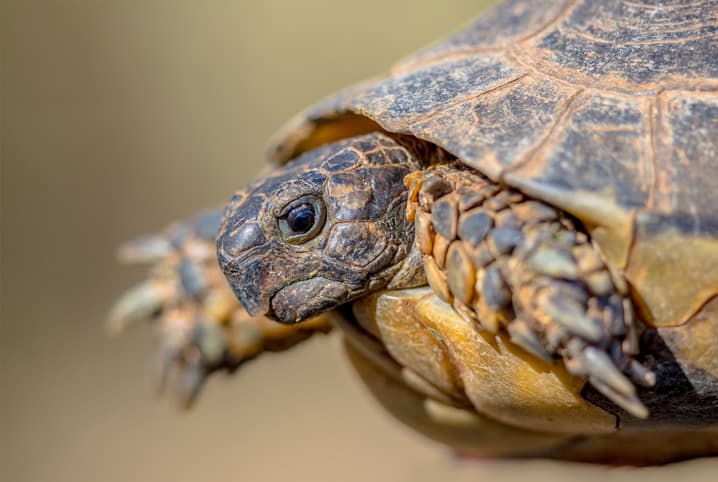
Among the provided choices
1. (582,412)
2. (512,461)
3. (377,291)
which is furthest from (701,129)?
(512,461)

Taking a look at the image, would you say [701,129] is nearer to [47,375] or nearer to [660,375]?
[660,375]

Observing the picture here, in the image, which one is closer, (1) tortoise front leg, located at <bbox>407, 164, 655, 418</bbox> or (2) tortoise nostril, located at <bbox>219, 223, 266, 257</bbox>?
(1) tortoise front leg, located at <bbox>407, 164, 655, 418</bbox>

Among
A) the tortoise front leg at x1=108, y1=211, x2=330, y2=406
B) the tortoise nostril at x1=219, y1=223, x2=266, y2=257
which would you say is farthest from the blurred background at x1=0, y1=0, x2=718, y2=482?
the tortoise nostril at x1=219, y1=223, x2=266, y2=257

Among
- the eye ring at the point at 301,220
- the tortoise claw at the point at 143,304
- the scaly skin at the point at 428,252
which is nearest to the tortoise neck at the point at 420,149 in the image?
the scaly skin at the point at 428,252

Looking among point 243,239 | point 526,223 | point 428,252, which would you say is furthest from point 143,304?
point 526,223

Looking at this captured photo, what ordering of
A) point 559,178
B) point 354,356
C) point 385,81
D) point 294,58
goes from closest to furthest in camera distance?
point 559,178
point 385,81
point 354,356
point 294,58

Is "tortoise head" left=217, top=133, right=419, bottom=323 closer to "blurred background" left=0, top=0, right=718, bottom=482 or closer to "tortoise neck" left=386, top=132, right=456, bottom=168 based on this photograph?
"tortoise neck" left=386, top=132, right=456, bottom=168

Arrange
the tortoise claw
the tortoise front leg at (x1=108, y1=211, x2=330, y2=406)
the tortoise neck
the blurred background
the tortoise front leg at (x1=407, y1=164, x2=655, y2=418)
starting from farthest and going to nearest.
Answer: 1. the blurred background
2. the tortoise claw
3. the tortoise front leg at (x1=108, y1=211, x2=330, y2=406)
4. the tortoise neck
5. the tortoise front leg at (x1=407, y1=164, x2=655, y2=418)
